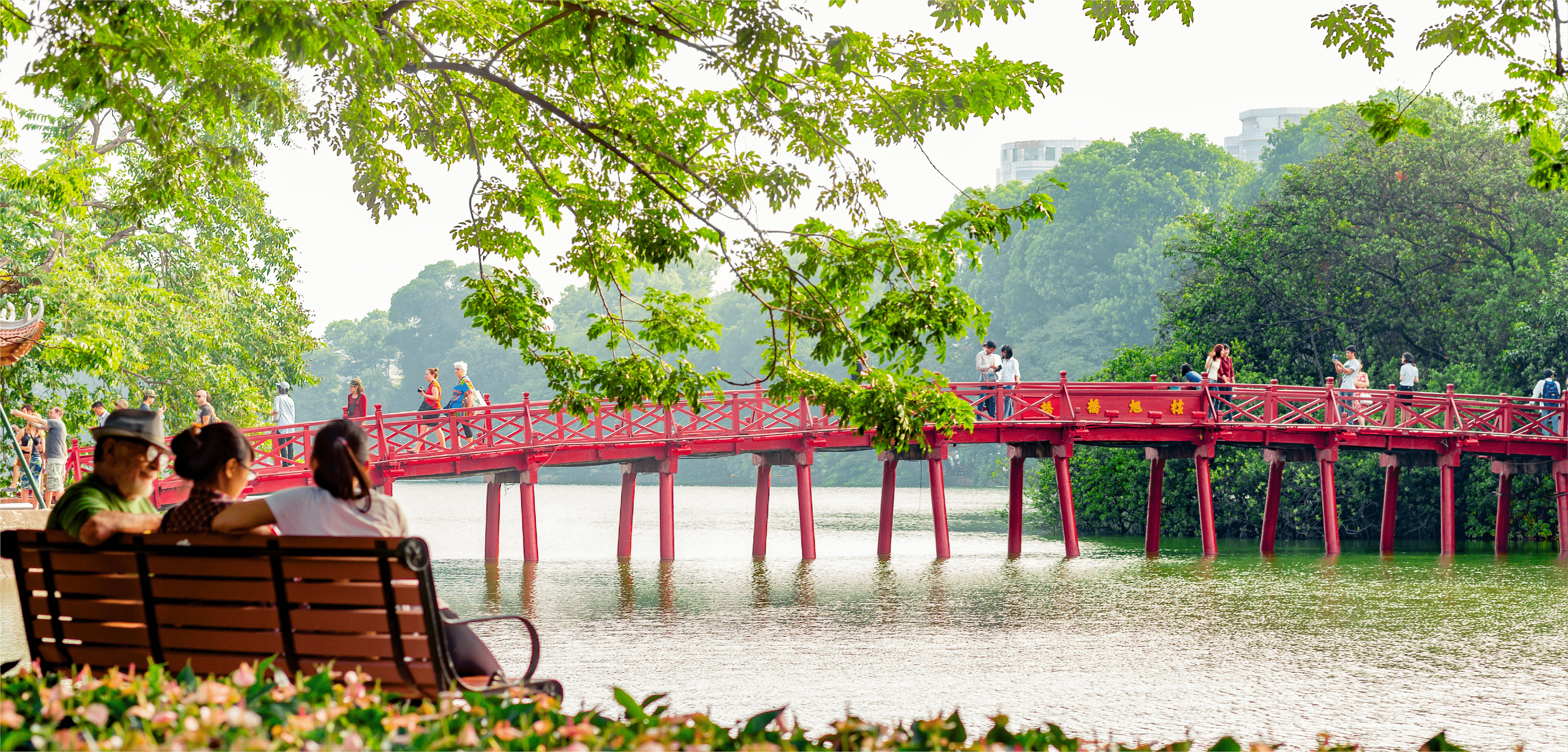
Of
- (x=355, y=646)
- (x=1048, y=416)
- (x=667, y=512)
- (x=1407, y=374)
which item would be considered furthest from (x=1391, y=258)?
(x=355, y=646)

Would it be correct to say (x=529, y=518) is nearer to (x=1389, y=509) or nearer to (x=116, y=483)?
(x=1389, y=509)

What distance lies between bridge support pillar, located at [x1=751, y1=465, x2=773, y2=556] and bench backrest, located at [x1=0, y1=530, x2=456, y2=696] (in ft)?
67.8

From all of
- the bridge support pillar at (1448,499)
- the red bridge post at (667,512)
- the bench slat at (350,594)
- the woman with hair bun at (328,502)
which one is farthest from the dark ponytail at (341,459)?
the bridge support pillar at (1448,499)

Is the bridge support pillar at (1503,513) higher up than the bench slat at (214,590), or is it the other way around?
the bench slat at (214,590)

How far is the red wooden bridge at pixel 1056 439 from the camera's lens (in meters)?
24.4

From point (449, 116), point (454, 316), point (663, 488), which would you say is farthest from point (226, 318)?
point (454, 316)

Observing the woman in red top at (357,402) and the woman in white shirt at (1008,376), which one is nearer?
the woman in red top at (357,402)

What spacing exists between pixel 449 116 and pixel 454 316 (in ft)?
285

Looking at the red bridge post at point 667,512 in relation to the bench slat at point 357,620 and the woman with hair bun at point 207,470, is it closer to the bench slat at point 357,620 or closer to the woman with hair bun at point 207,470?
the woman with hair bun at point 207,470

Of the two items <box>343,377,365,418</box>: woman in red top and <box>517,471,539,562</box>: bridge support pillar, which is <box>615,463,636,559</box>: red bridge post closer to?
<box>517,471,539,562</box>: bridge support pillar

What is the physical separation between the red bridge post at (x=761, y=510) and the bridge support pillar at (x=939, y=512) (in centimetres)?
293

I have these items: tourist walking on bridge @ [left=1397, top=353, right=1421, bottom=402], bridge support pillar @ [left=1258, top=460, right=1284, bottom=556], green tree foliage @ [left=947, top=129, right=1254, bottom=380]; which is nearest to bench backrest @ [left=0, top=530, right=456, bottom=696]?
bridge support pillar @ [left=1258, top=460, right=1284, bottom=556]

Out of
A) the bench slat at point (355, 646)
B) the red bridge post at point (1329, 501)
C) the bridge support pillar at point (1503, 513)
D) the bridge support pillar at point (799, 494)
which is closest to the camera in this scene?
the bench slat at point (355, 646)

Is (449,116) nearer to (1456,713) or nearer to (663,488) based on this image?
(1456,713)
